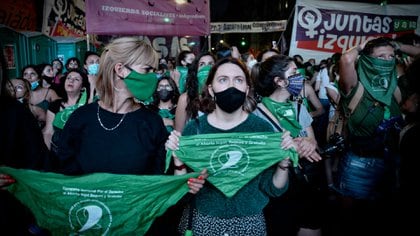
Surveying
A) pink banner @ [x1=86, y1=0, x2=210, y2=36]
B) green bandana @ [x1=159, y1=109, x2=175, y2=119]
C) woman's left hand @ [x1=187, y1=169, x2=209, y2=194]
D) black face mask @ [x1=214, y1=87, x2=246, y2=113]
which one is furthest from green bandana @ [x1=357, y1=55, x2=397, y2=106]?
pink banner @ [x1=86, y1=0, x2=210, y2=36]

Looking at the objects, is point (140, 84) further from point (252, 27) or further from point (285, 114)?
point (252, 27)

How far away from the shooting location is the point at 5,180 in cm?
227

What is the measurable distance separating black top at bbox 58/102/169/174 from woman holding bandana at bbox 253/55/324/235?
1.25 metres

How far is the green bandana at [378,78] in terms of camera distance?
3.46 metres

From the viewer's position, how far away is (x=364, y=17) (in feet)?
42.0

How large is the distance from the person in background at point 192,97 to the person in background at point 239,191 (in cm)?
99

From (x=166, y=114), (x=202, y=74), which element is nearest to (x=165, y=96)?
(x=166, y=114)

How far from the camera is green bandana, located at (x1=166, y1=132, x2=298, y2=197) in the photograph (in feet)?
7.93

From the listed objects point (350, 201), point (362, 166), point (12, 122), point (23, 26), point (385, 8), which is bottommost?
point (350, 201)

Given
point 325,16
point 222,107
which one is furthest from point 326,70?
point 222,107

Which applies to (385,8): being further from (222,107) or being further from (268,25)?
(222,107)

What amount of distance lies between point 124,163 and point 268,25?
1301 cm

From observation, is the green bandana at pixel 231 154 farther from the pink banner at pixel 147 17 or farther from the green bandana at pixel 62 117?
the pink banner at pixel 147 17

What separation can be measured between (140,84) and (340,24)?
469 inches
